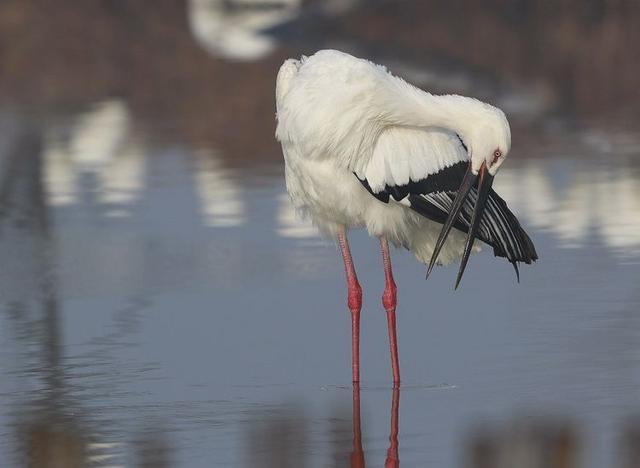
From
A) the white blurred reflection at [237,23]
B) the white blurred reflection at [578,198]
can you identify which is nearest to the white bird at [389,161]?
the white blurred reflection at [578,198]

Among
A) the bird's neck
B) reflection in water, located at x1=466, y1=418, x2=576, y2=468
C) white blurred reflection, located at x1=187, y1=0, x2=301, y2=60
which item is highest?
Answer: white blurred reflection, located at x1=187, y1=0, x2=301, y2=60

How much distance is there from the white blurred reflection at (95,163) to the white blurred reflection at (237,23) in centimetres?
555

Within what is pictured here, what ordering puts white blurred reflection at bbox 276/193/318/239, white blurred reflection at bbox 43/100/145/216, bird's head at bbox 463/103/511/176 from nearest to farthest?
1. bird's head at bbox 463/103/511/176
2. white blurred reflection at bbox 276/193/318/239
3. white blurred reflection at bbox 43/100/145/216

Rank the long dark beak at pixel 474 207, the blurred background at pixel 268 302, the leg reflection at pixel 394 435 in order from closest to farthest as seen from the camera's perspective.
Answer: the leg reflection at pixel 394 435 < the blurred background at pixel 268 302 < the long dark beak at pixel 474 207

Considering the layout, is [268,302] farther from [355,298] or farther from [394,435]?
[394,435]

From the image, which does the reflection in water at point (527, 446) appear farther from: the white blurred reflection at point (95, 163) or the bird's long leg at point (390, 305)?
the white blurred reflection at point (95, 163)

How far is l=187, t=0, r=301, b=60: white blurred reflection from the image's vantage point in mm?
25859

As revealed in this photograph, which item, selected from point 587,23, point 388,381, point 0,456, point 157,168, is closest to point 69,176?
point 157,168

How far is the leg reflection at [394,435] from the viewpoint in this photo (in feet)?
23.7

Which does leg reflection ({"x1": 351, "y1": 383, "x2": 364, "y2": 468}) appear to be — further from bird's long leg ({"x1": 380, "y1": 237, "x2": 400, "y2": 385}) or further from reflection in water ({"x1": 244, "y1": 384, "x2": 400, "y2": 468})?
bird's long leg ({"x1": 380, "y1": 237, "x2": 400, "y2": 385})

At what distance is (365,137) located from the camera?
28.4 ft

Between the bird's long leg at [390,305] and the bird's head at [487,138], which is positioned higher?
the bird's head at [487,138]

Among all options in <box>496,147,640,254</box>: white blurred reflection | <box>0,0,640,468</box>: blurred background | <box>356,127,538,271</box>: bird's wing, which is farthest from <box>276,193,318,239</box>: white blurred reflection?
<box>356,127,538,271</box>: bird's wing

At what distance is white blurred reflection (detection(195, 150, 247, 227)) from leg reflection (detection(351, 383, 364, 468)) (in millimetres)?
4947
